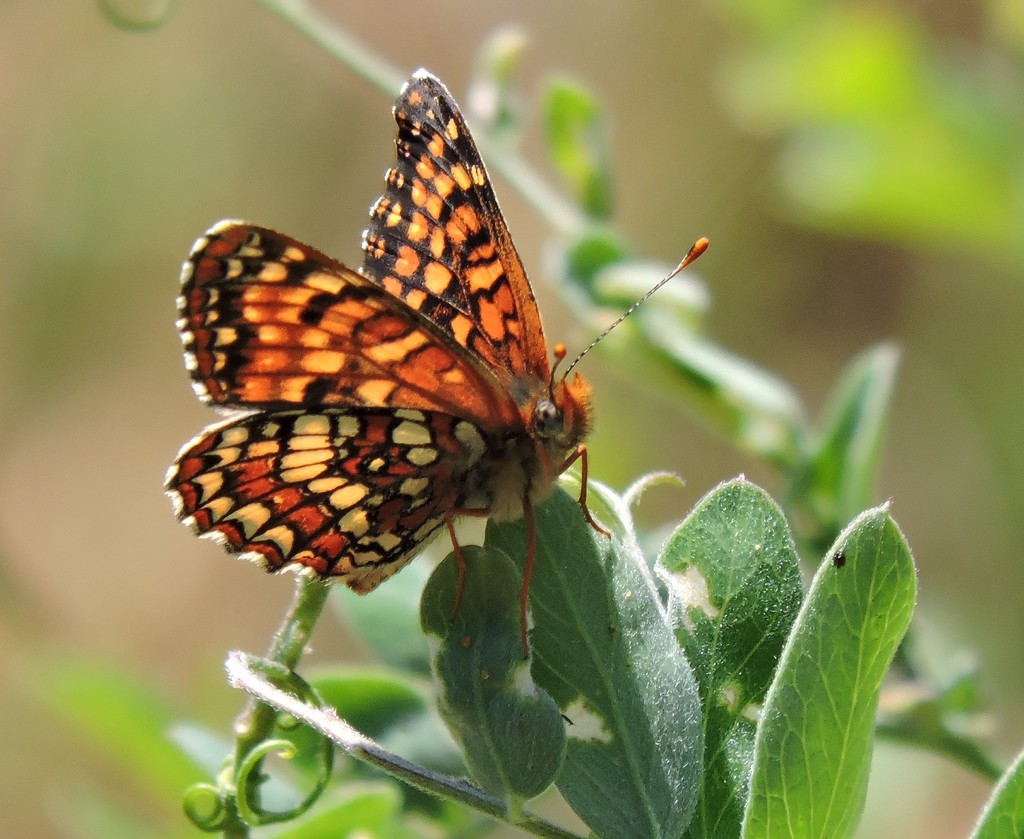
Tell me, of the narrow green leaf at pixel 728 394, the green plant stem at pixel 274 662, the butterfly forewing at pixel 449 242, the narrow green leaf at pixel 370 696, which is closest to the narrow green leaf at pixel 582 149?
the narrow green leaf at pixel 728 394

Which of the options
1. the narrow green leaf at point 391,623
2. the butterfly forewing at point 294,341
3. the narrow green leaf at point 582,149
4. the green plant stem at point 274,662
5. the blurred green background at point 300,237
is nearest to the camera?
the green plant stem at point 274,662

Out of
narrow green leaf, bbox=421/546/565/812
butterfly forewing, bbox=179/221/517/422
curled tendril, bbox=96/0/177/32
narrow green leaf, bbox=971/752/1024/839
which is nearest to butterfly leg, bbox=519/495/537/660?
narrow green leaf, bbox=421/546/565/812

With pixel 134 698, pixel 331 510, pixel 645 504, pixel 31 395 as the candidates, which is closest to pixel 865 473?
pixel 331 510

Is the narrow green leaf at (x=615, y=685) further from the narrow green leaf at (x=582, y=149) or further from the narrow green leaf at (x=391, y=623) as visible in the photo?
the narrow green leaf at (x=582, y=149)

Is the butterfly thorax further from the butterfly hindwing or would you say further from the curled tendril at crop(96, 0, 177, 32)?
the curled tendril at crop(96, 0, 177, 32)

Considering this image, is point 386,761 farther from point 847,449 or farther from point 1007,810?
point 847,449

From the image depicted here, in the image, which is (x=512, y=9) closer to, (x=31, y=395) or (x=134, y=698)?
(x=31, y=395)
